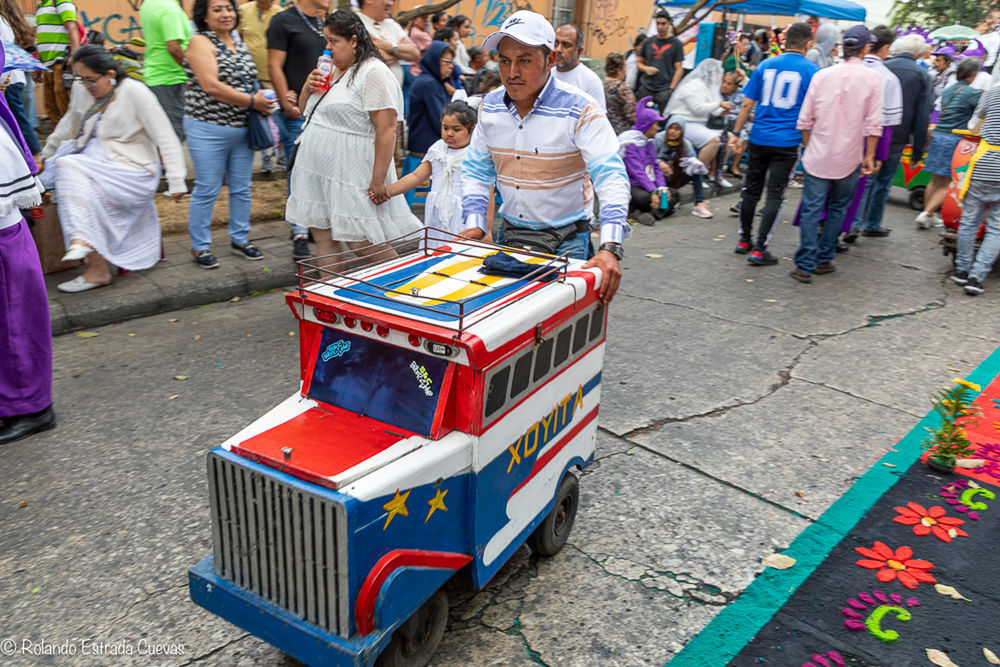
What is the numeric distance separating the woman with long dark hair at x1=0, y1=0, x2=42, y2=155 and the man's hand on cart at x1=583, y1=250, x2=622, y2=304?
6032 millimetres

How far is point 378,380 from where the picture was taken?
2641mm

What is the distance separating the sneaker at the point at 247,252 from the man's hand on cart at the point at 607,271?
14.7 feet

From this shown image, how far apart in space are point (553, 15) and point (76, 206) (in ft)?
46.9

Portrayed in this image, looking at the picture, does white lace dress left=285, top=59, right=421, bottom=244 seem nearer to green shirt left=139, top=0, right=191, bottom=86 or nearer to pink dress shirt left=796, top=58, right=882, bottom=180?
green shirt left=139, top=0, right=191, bottom=86

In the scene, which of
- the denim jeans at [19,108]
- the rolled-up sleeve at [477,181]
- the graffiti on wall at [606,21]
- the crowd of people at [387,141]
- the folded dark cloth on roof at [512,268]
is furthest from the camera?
the graffiti on wall at [606,21]

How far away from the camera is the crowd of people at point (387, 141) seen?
3.57 metres

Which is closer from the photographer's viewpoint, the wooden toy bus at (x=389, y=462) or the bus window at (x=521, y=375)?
the wooden toy bus at (x=389, y=462)

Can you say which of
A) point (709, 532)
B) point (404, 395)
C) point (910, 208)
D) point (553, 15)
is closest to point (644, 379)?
point (709, 532)

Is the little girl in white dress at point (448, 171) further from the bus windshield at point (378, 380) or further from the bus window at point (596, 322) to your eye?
the bus windshield at point (378, 380)

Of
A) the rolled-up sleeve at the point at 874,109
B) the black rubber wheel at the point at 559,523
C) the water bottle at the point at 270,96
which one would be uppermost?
the rolled-up sleeve at the point at 874,109

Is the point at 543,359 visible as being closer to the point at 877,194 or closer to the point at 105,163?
the point at 105,163

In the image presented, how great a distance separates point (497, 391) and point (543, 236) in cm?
123

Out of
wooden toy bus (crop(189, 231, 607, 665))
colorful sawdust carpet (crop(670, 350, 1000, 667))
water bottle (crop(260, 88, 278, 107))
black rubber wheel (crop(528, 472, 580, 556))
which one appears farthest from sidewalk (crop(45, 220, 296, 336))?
colorful sawdust carpet (crop(670, 350, 1000, 667))

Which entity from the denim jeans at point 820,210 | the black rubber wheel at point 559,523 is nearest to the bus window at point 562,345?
the black rubber wheel at point 559,523
